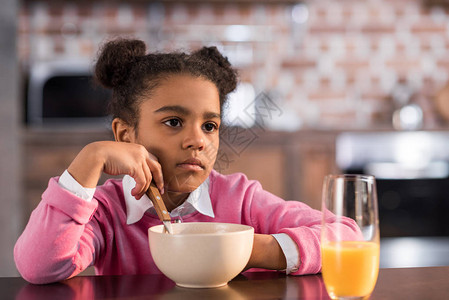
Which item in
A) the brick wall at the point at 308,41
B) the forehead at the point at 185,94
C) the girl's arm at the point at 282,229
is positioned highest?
the brick wall at the point at 308,41

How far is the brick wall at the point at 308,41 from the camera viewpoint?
11.4 ft

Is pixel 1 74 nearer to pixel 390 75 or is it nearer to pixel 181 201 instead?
pixel 181 201

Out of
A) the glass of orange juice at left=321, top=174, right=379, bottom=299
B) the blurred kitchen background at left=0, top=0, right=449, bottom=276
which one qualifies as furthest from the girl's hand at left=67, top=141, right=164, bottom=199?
the blurred kitchen background at left=0, top=0, right=449, bottom=276

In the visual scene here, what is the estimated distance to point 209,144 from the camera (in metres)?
1.00

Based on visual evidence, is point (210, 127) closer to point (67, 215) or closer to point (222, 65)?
point (222, 65)

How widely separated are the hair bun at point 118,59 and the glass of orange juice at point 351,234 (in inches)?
25.8

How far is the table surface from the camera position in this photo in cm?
65

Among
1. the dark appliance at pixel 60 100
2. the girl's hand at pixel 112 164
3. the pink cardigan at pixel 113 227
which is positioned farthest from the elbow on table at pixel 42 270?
the dark appliance at pixel 60 100

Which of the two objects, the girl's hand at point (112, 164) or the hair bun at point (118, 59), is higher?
the hair bun at point (118, 59)

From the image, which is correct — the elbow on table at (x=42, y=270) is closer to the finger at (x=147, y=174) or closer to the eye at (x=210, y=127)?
the finger at (x=147, y=174)

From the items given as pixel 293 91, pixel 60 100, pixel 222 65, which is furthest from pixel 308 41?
pixel 222 65

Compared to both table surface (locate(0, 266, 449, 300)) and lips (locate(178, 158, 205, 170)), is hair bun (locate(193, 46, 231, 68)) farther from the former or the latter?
table surface (locate(0, 266, 449, 300))

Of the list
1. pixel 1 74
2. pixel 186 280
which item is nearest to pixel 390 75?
pixel 1 74

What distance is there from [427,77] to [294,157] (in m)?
1.36
